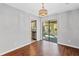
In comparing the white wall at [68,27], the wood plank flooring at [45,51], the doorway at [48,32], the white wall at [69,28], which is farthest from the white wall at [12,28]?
the white wall at [69,28]

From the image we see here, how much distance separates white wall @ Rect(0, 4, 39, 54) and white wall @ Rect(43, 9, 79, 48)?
4.37 feet

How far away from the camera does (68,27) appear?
542cm

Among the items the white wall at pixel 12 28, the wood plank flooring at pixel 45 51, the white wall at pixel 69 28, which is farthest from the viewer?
the white wall at pixel 69 28

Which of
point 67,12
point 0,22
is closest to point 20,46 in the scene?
point 0,22

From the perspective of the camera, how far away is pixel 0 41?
361 cm

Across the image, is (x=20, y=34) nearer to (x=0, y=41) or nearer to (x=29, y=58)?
(x=0, y=41)

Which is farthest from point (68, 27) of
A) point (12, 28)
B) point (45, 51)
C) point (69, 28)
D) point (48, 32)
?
point (12, 28)

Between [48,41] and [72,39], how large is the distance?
124 cm

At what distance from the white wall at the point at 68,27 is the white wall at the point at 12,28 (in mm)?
1332

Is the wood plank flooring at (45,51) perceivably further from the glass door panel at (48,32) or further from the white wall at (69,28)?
the white wall at (69,28)

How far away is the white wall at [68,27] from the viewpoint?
16.5ft

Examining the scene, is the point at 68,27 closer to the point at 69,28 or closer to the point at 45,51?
the point at 69,28

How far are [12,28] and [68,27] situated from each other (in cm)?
286

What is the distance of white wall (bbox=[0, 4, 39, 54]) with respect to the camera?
3.75 metres
